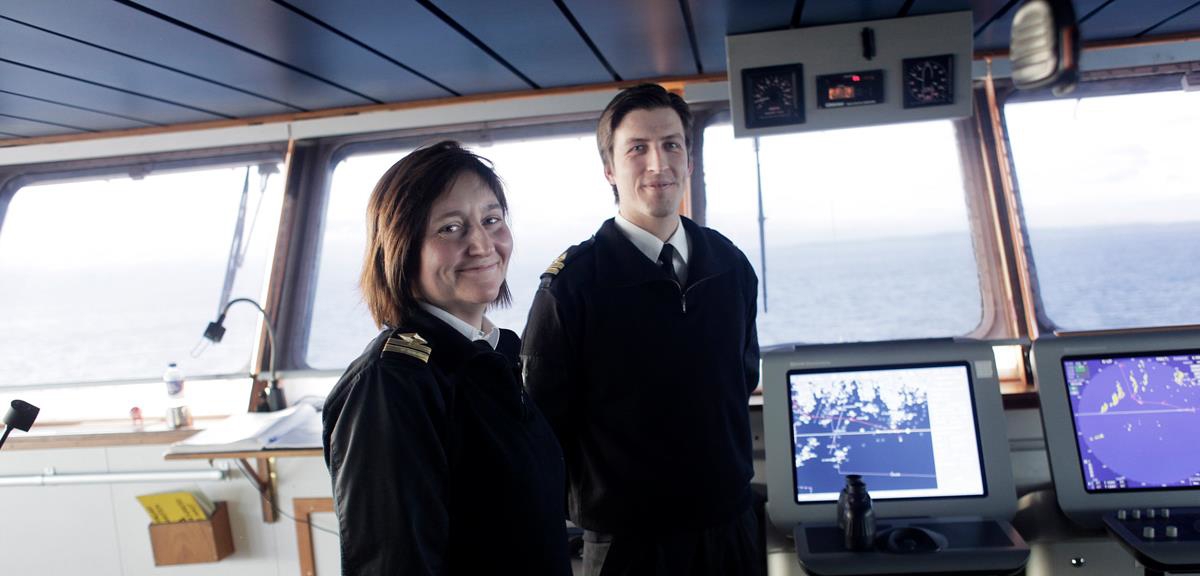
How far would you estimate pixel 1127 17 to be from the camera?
235 cm

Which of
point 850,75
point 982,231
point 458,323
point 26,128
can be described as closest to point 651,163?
point 458,323

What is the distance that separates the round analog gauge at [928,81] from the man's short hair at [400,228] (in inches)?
68.4

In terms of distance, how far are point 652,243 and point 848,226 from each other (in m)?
1.60

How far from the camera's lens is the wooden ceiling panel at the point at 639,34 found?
195 cm

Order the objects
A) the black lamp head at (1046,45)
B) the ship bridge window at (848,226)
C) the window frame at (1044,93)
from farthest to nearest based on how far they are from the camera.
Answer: the ship bridge window at (848,226)
the window frame at (1044,93)
the black lamp head at (1046,45)

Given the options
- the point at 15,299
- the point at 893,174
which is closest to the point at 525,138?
the point at 893,174

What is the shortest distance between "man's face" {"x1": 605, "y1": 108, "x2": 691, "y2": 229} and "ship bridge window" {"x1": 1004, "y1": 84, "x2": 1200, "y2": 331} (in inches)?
63.9

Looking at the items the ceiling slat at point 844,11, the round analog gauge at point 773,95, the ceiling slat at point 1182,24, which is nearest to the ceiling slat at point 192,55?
the round analog gauge at point 773,95

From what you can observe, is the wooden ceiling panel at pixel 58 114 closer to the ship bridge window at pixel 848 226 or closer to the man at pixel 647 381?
the man at pixel 647 381

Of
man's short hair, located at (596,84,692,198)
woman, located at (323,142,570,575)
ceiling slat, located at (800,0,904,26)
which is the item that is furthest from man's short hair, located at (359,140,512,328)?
ceiling slat, located at (800,0,904,26)

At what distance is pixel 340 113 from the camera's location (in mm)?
3041

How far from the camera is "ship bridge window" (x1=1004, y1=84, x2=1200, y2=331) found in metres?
2.75

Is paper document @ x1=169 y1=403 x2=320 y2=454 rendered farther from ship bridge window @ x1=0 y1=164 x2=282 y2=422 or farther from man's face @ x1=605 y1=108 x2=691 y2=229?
man's face @ x1=605 y1=108 x2=691 y2=229

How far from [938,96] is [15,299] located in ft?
12.9
